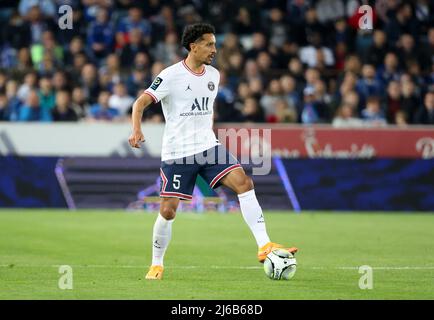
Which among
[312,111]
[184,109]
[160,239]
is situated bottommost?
[160,239]

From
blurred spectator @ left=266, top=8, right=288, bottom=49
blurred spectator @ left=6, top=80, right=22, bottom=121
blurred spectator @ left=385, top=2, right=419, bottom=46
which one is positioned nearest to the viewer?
blurred spectator @ left=6, top=80, right=22, bottom=121

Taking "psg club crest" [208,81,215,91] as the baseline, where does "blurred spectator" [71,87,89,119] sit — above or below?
above

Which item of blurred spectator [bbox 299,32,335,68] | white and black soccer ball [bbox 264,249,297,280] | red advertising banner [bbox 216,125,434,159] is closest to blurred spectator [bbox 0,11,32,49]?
red advertising banner [bbox 216,125,434,159]

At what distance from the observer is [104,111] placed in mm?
22109

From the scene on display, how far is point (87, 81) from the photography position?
23.0 m

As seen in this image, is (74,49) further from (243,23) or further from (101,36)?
(243,23)

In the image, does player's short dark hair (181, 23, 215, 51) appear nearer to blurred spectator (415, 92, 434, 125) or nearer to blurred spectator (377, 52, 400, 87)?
blurred spectator (415, 92, 434, 125)

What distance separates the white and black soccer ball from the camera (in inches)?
426

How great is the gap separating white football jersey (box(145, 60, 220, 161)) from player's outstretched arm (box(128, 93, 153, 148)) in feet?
0.47

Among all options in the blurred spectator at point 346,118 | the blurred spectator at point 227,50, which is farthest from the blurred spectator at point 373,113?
→ the blurred spectator at point 227,50

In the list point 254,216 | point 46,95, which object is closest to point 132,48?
point 46,95

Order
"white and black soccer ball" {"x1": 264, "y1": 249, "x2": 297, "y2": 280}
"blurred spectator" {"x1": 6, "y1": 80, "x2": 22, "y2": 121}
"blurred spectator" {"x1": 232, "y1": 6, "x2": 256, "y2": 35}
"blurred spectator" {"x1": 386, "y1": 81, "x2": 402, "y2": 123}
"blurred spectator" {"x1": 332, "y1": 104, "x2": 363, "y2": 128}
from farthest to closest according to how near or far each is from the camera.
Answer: "blurred spectator" {"x1": 232, "y1": 6, "x2": 256, "y2": 35} → "blurred spectator" {"x1": 386, "y1": 81, "x2": 402, "y2": 123} → "blurred spectator" {"x1": 6, "y1": 80, "x2": 22, "y2": 121} → "blurred spectator" {"x1": 332, "y1": 104, "x2": 363, "y2": 128} → "white and black soccer ball" {"x1": 264, "y1": 249, "x2": 297, "y2": 280}

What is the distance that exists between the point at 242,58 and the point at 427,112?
4.21m

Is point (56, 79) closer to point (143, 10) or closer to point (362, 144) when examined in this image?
point (143, 10)
